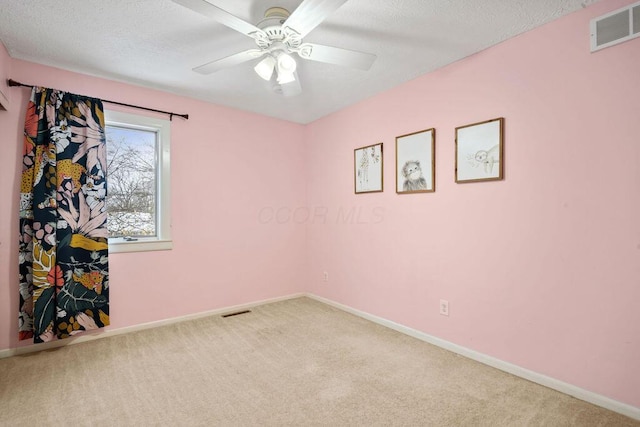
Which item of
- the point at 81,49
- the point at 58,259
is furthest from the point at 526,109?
the point at 58,259

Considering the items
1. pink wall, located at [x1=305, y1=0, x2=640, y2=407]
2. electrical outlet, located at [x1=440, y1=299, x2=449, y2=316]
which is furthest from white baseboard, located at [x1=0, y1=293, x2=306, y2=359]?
electrical outlet, located at [x1=440, y1=299, x2=449, y2=316]

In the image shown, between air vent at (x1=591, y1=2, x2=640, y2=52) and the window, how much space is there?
3.51 metres

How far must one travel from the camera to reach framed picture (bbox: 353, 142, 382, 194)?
3.22 m

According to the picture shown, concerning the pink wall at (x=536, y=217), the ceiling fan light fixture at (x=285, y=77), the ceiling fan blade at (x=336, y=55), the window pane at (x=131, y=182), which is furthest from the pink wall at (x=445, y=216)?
the ceiling fan light fixture at (x=285, y=77)

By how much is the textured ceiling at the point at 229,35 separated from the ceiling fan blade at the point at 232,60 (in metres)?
0.24

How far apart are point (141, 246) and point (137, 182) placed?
66cm

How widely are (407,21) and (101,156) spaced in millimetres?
2757

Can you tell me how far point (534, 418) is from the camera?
5.58ft

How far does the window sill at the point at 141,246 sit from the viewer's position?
9.40 feet

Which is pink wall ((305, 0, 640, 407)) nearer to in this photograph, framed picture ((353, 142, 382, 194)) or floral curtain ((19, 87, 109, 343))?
framed picture ((353, 142, 382, 194))

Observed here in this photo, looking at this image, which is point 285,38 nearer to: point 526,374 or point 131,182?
point 131,182

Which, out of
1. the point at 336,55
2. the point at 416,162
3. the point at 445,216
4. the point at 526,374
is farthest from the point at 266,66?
the point at 526,374

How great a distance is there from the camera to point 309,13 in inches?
58.6

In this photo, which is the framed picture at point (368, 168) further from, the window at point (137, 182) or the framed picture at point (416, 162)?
the window at point (137, 182)
